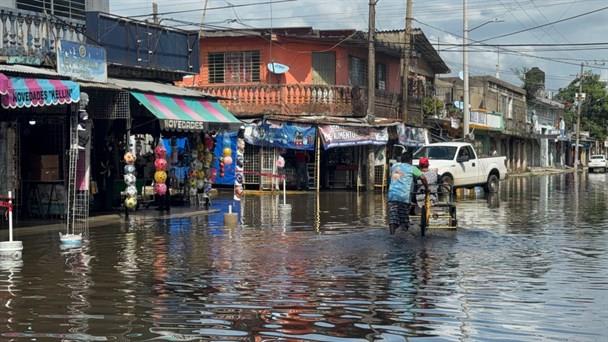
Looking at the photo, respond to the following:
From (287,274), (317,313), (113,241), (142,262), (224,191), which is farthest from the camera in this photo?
(224,191)

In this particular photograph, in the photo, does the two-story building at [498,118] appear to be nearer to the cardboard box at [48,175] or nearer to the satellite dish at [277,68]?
the satellite dish at [277,68]

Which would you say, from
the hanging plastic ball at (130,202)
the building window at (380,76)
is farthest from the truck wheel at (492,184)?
the hanging plastic ball at (130,202)

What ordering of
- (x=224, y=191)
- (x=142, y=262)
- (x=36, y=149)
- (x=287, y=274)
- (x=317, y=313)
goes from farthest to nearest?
(x=224, y=191) → (x=36, y=149) → (x=142, y=262) → (x=287, y=274) → (x=317, y=313)

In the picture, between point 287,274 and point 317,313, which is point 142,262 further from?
point 317,313

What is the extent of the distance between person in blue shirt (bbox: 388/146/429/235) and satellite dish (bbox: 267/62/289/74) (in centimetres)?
1993

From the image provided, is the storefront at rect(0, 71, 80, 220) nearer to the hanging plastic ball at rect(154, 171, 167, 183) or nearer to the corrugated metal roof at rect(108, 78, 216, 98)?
the corrugated metal roof at rect(108, 78, 216, 98)

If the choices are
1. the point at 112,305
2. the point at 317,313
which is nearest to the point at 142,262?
the point at 112,305

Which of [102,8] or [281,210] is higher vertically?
[102,8]

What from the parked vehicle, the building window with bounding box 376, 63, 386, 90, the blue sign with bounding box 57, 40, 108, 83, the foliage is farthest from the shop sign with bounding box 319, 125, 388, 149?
the parked vehicle

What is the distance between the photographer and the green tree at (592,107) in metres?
87.4

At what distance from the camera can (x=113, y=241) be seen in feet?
47.5

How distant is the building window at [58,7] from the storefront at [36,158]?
2.31 meters

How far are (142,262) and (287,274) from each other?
2.62m

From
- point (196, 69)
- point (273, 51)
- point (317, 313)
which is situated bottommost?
point (317, 313)
